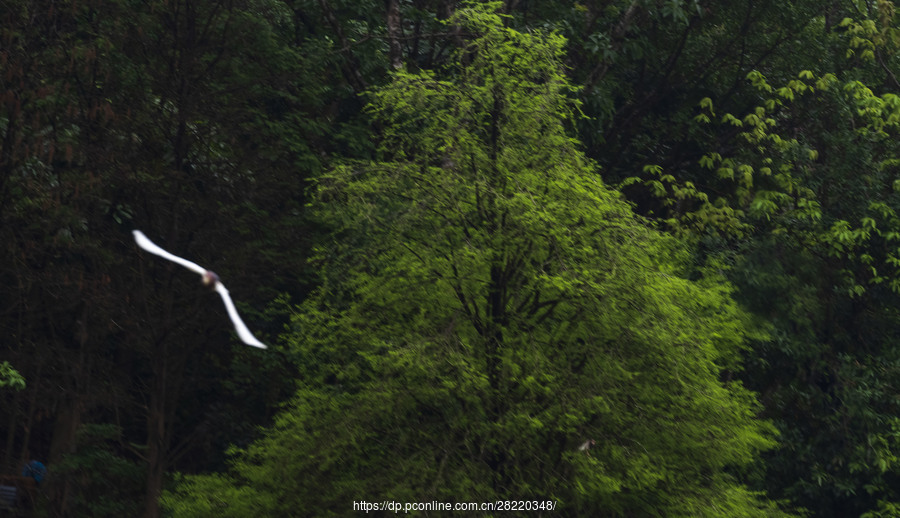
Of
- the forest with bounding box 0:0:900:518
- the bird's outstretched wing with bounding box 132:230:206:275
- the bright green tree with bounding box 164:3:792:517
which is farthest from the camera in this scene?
the forest with bounding box 0:0:900:518

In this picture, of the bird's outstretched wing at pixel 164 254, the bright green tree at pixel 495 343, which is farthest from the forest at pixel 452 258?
the bird's outstretched wing at pixel 164 254

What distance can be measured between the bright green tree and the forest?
52mm

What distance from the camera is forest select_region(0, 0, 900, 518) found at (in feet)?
43.9

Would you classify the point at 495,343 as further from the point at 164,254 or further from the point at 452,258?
the point at 164,254

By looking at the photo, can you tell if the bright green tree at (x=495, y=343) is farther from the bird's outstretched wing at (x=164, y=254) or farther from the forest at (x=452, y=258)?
the bird's outstretched wing at (x=164, y=254)

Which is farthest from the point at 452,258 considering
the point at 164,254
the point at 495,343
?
the point at 164,254

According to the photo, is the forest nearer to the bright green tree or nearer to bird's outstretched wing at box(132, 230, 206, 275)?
the bright green tree

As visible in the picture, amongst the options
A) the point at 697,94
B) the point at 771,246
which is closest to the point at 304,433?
the point at 771,246

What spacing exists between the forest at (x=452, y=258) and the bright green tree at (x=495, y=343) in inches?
2.1

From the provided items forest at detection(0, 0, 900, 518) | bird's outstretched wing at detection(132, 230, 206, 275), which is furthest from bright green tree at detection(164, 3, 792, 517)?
bird's outstretched wing at detection(132, 230, 206, 275)

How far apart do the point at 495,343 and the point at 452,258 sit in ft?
4.03

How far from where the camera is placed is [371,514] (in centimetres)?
1287

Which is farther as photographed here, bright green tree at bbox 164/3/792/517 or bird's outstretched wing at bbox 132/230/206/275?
bright green tree at bbox 164/3/792/517

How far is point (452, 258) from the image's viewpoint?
1395 cm
